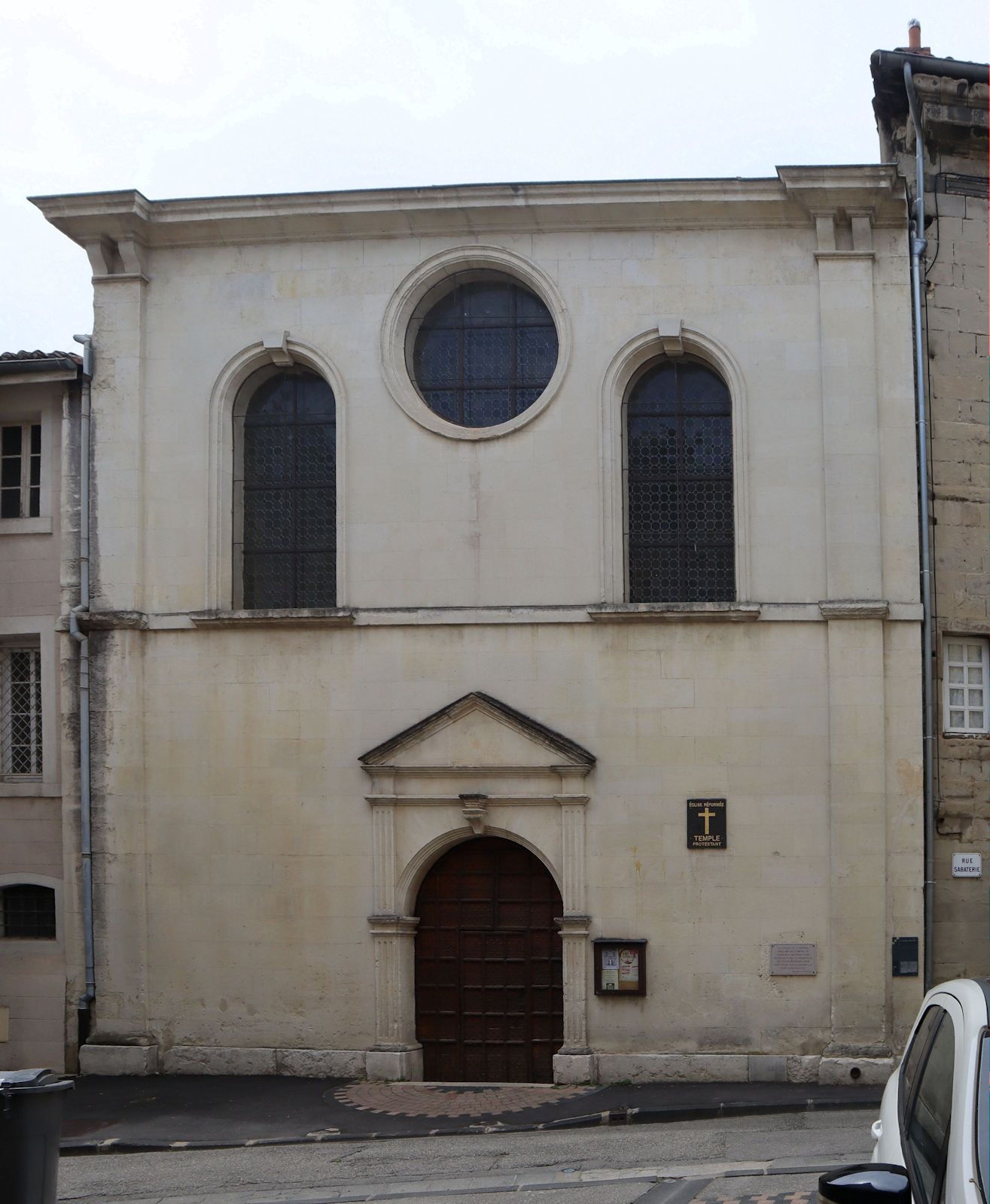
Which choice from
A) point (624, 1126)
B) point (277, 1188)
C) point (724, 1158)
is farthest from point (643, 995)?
point (277, 1188)

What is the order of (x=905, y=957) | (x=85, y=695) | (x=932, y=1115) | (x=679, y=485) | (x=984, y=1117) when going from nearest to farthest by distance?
(x=984, y=1117), (x=932, y=1115), (x=905, y=957), (x=679, y=485), (x=85, y=695)

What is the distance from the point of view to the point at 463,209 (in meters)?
15.1

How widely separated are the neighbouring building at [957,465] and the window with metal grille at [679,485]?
2.11 metres

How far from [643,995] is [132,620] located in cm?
640

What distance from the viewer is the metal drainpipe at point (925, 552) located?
14289mm

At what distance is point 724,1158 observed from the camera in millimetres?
10742

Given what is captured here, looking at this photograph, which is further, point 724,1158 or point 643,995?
point 643,995

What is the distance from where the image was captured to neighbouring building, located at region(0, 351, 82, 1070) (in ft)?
50.4

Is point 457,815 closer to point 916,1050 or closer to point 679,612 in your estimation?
point 679,612

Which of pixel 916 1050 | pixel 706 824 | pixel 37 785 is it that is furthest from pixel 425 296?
pixel 916 1050

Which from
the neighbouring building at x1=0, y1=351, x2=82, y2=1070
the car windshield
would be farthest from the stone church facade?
the car windshield

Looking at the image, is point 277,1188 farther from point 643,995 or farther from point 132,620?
point 132,620

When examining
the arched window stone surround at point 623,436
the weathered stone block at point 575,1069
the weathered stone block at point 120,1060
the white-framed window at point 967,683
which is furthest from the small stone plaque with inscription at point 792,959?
the weathered stone block at point 120,1060

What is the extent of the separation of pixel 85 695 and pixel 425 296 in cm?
549
